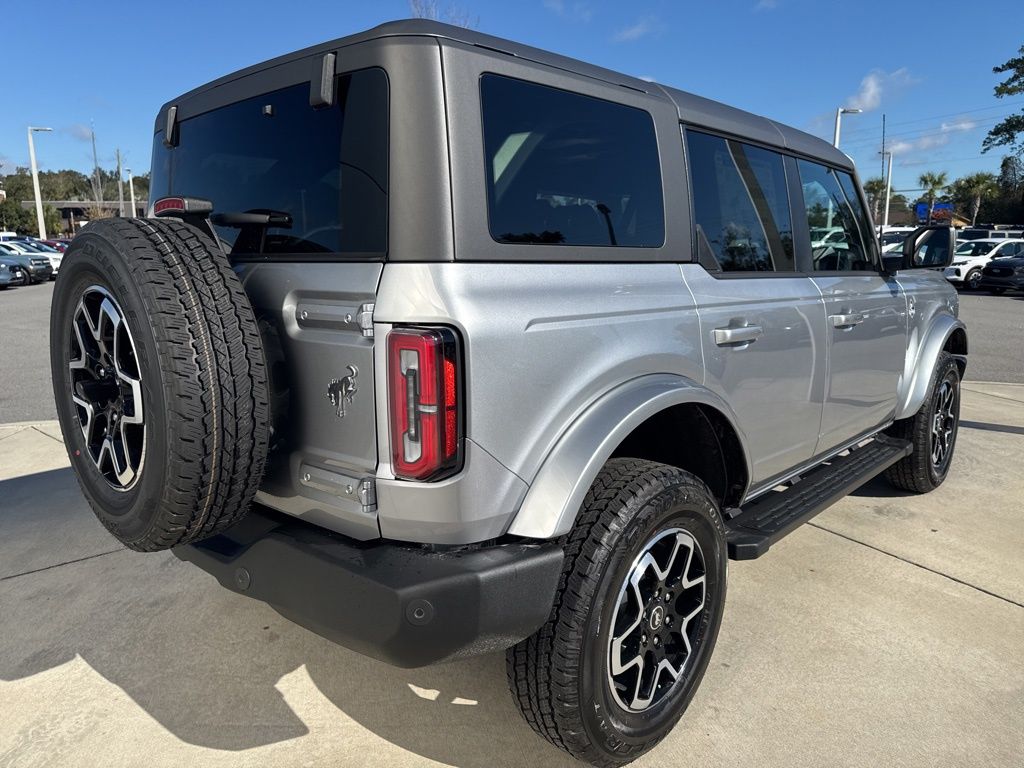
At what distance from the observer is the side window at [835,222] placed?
132 inches

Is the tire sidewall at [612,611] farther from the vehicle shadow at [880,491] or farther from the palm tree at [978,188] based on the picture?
the palm tree at [978,188]

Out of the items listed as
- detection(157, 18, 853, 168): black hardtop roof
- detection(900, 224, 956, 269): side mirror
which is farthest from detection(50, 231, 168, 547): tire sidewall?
detection(900, 224, 956, 269): side mirror

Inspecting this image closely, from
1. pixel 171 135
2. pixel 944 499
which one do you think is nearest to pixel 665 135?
pixel 171 135

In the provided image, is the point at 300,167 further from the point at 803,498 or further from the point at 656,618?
the point at 803,498

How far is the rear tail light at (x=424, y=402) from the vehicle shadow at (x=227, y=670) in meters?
1.07

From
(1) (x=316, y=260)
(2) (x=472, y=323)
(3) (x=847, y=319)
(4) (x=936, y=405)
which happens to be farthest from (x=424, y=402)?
(4) (x=936, y=405)

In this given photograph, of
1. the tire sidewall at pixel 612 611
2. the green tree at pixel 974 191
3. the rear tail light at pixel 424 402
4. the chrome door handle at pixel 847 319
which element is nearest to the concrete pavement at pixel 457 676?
the tire sidewall at pixel 612 611

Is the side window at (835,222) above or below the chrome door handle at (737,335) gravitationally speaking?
above

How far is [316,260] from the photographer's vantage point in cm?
200

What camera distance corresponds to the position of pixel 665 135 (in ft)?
8.20

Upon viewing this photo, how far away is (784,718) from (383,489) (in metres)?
1.61

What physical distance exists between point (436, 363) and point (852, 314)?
2.39m

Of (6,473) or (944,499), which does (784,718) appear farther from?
(6,473)

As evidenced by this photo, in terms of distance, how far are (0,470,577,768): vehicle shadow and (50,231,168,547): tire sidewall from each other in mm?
828
